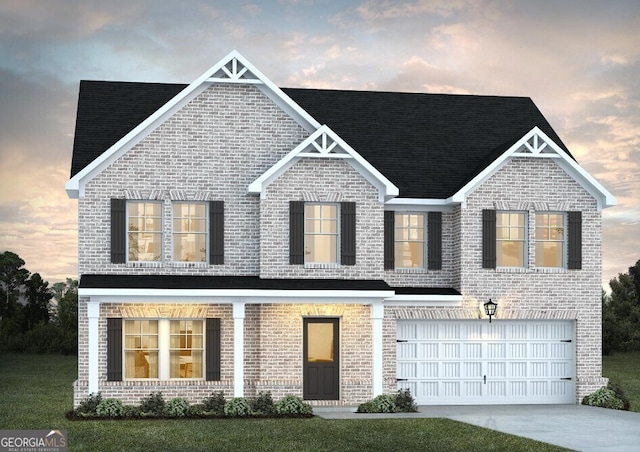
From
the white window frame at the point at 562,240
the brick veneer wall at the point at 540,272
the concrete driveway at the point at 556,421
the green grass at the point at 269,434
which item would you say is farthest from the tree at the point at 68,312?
the white window frame at the point at 562,240

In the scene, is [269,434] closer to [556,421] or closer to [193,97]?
[556,421]

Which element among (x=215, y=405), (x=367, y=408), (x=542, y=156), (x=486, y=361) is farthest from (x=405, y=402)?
(x=542, y=156)

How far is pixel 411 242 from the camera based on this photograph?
92.7 feet

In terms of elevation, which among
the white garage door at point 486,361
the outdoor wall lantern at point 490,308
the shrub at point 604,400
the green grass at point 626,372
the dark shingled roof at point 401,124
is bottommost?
the green grass at point 626,372

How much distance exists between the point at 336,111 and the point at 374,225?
230 inches

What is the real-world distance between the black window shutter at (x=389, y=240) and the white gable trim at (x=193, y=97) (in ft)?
11.0

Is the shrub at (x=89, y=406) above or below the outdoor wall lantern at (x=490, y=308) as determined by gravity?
below

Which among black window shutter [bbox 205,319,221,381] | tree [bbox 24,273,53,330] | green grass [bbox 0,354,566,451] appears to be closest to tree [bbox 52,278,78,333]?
tree [bbox 24,273,53,330]

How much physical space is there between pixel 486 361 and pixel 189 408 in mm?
8663

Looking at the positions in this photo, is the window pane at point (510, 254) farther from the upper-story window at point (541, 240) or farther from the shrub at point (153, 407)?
the shrub at point (153, 407)

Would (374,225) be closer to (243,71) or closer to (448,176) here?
(448,176)

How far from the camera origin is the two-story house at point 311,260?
2577 cm

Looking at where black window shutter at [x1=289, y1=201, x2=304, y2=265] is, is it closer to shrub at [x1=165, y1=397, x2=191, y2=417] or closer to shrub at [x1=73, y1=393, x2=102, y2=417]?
shrub at [x1=165, y1=397, x2=191, y2=417]

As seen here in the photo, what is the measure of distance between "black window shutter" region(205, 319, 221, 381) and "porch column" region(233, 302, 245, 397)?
870 millimetres
